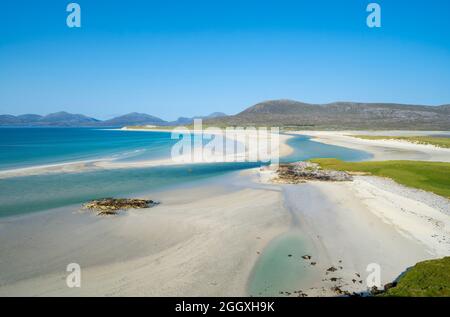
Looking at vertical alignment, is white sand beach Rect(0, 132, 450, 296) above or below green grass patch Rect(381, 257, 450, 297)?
below

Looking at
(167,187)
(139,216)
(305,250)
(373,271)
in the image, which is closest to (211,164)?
(167,187)

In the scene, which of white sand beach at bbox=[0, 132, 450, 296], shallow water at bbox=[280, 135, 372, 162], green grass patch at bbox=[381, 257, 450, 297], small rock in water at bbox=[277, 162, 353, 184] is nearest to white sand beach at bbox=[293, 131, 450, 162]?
shallow water at bbox=[280, 135, 372, 162]

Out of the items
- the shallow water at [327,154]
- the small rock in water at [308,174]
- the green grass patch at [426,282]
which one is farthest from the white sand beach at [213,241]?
the shallow water at [327,154]

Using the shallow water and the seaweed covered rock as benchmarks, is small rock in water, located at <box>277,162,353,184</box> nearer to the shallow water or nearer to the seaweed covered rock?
the shallow water

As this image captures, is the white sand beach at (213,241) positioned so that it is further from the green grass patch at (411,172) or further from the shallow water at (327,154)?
the shallow water at (327,154)

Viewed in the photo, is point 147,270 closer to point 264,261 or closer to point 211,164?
point 264,261

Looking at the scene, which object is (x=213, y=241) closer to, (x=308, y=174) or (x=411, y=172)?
(x=308, y=174)

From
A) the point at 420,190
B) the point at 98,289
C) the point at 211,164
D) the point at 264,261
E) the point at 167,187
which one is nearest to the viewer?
the point at 98,289
